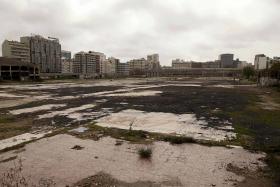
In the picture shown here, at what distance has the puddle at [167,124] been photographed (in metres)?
15.5

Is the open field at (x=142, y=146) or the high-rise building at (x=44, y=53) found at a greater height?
the high-rise building at (x=44, y=53)

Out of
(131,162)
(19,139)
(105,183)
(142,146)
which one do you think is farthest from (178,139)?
(19,139)

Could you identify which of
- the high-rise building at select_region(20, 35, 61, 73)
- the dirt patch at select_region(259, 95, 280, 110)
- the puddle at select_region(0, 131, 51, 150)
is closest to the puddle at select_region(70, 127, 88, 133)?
the puddle at select_region(0, 131, 51, 150)

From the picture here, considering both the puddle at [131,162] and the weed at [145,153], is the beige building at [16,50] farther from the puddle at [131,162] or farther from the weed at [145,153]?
the weed at [145,153]

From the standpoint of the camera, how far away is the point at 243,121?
64.9 ft

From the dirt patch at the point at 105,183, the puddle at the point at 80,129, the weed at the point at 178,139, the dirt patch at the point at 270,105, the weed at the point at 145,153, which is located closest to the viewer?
the dirt patch at the point at 105,183

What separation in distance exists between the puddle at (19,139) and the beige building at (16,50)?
155117 millimetres

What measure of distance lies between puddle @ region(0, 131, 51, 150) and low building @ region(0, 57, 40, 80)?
8976cm

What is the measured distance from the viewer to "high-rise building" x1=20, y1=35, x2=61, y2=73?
16750 cm

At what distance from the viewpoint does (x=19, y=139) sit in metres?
14.3

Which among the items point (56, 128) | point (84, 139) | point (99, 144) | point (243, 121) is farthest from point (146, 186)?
point (243, 121)

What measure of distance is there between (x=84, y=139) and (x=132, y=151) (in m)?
3.45

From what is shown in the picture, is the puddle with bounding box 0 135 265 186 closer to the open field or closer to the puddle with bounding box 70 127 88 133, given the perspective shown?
the open field

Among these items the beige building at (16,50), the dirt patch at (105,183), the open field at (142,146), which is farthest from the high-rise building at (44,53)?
the dirt patch at (105,183)
